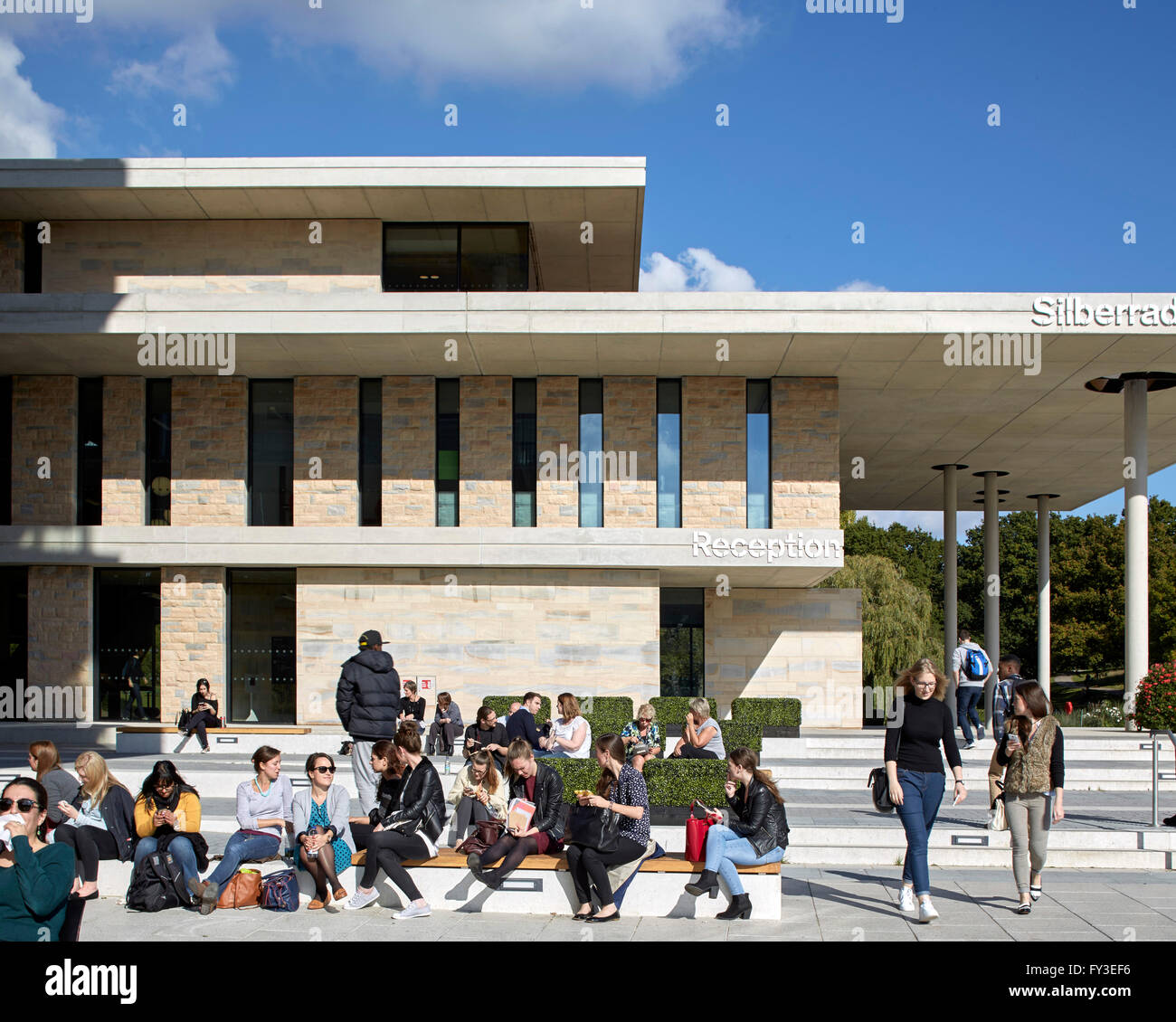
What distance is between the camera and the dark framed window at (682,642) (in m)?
24.3

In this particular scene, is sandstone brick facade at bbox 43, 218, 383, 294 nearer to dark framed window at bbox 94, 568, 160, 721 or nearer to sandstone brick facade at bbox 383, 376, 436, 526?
sandstone brick facade at bbox 383, 376, 436, 526

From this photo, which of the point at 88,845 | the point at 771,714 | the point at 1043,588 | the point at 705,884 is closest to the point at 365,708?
the point at 88,845

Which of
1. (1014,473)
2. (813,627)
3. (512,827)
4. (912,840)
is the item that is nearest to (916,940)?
(912,840)

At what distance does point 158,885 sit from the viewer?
8711mm

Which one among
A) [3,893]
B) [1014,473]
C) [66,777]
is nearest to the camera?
[3,893]

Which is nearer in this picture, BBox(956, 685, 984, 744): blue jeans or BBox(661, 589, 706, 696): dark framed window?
BBox(956, 685, 984, 744): blue jeans

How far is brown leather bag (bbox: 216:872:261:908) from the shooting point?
880 centimetres

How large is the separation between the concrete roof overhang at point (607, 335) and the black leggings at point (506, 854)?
12.7 metres

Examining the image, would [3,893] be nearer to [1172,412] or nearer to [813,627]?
[813,627]

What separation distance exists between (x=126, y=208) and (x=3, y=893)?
785 inches

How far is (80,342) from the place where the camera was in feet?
67.3

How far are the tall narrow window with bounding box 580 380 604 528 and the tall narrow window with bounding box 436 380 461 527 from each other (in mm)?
2664

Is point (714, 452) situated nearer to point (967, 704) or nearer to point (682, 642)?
point (682, 642)

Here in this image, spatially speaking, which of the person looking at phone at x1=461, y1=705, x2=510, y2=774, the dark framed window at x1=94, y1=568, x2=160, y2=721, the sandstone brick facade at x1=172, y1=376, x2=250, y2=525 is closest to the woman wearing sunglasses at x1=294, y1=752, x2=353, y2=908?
the person looking at phone at x1=461, y1=705, x2=510, y2=774
